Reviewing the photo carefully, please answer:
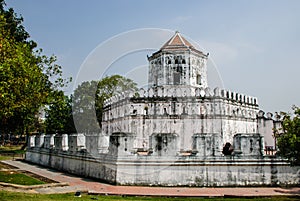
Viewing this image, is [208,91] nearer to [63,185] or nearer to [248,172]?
[248,172]

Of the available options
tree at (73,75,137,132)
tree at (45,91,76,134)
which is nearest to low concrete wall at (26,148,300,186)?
tree at (45,91,76,134)

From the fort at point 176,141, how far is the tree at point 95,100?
8.30 m

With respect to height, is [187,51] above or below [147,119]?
above

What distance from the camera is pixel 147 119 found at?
23453mm

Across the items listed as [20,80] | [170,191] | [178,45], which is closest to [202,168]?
[170,191]

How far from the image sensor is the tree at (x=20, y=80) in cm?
1006

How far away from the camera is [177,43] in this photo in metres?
32.2

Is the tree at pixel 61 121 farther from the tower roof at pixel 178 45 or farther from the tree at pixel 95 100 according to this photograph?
the tower roof at pixel 178 45

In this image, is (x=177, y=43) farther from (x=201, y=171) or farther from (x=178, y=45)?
(x=201, y=171)

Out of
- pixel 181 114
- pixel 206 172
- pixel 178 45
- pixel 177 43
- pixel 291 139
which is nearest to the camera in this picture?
pixel 291 139

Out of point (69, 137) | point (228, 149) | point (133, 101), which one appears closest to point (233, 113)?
point (133, 101)

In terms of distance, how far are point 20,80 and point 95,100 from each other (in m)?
29.8

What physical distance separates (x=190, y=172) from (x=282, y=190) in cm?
314

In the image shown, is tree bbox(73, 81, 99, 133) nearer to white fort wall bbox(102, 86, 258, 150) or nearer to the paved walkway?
white fort wall bbox(102, 86, 258, 150)
